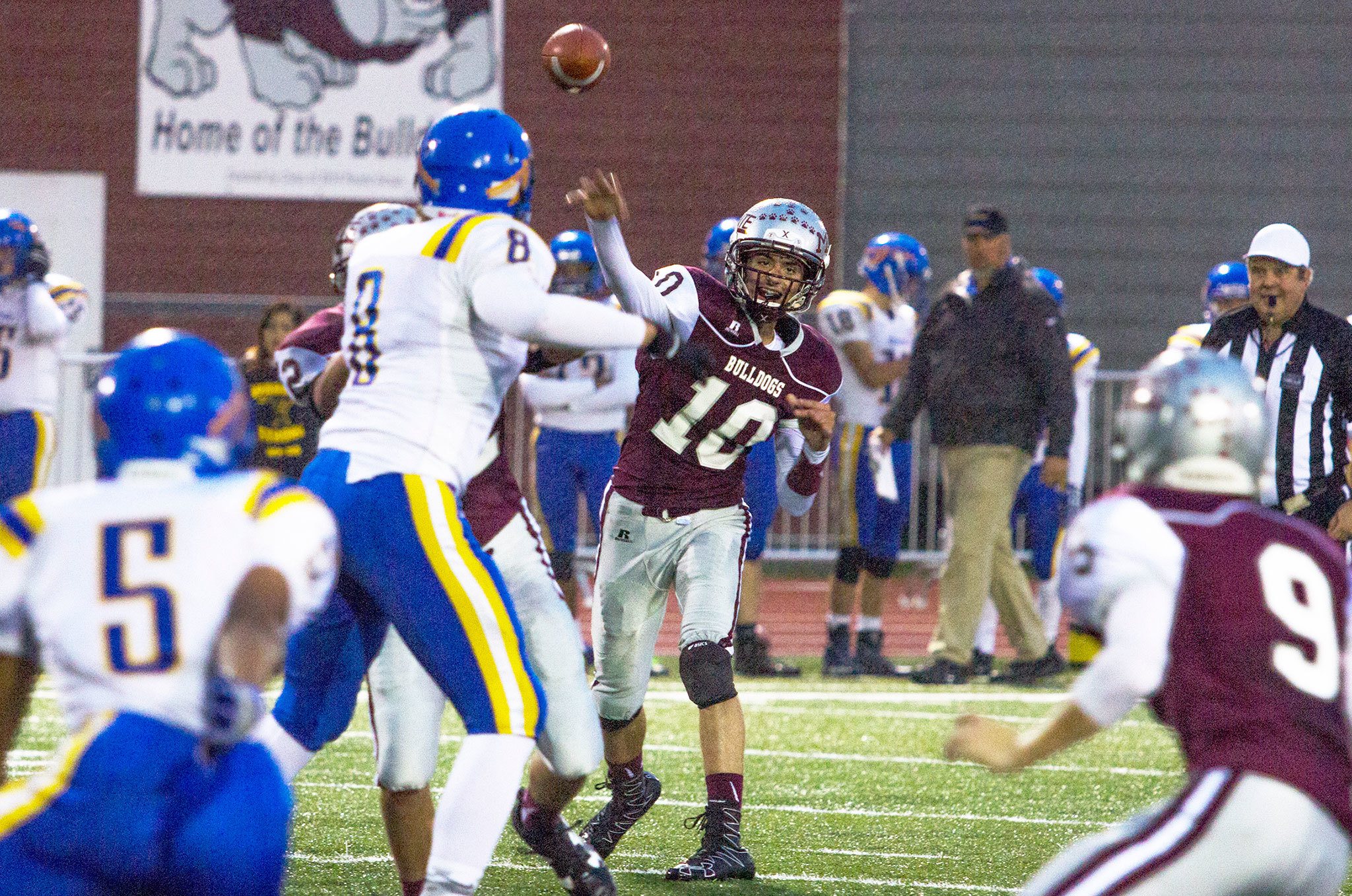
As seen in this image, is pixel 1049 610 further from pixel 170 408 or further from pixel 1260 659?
pixel 170 408

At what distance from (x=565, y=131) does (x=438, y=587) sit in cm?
1144

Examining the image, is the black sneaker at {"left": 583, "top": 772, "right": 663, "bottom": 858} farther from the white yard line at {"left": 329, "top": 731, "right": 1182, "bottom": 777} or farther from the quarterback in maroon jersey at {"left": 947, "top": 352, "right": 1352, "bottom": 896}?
the quarterback in maroon jersey at {"left": 947, "top": 352, "right": 1352, "bottom": 896}

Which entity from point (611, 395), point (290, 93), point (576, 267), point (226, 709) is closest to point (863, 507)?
point (611, 395)

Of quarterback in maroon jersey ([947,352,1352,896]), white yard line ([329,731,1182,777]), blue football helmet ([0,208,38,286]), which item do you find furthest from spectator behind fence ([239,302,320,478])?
quarterback in maroon jersey ([947,352,1352,896])

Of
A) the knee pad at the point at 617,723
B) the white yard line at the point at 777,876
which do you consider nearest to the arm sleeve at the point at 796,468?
the knee pad at the point at 617,723

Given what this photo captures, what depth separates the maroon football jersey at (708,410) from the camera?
5.20 metres

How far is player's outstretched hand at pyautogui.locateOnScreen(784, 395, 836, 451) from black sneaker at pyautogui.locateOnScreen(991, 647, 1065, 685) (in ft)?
13.1

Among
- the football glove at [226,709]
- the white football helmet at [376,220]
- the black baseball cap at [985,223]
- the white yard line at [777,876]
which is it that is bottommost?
the white yard line at [777,876]

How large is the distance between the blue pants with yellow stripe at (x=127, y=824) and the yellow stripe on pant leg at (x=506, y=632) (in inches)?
41.2

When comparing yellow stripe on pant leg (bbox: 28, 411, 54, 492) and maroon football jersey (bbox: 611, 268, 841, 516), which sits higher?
maroon football jersey (bbox: 611, 268, 841, 516)

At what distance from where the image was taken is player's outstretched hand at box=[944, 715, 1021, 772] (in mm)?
2904

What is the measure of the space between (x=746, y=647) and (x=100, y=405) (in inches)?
251

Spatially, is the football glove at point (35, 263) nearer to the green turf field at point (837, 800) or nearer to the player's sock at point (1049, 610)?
the green turf field at point (837, 800)

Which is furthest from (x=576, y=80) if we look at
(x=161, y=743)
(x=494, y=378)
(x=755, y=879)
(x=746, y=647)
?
(x=746, y=647)
